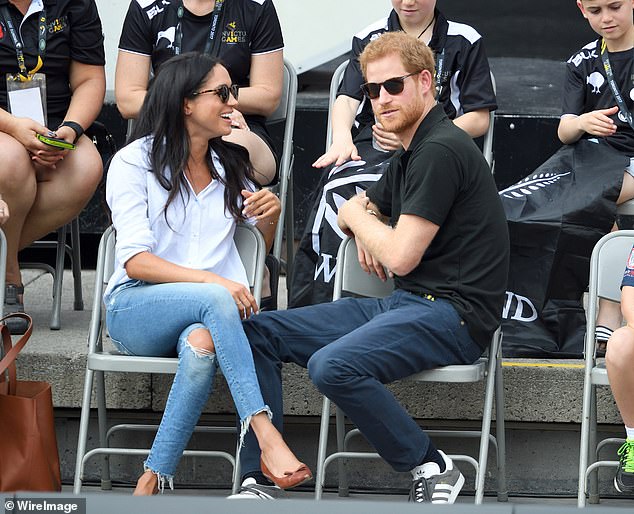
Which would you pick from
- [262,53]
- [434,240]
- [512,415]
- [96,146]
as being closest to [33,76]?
[96,146]

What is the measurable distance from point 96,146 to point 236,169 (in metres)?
0.97

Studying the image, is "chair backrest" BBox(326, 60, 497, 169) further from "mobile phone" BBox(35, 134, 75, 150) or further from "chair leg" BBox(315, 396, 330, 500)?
"chair leg" BBox(315, 396, 330, 500)

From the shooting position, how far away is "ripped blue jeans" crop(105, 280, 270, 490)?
3549 mm

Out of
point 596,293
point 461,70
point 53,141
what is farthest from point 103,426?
point 461,70

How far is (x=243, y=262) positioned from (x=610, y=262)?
119 centimetres

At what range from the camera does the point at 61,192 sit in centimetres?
447

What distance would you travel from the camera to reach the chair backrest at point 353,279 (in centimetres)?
393

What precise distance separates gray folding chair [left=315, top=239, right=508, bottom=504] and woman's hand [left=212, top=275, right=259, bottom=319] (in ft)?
1.17

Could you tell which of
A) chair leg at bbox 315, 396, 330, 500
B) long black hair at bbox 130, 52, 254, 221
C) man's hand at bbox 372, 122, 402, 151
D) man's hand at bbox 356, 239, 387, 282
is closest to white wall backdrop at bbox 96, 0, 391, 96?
man's hand at bbox 372, 122, 402, 151

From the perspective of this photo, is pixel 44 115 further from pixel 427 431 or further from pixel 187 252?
pixel 427 431

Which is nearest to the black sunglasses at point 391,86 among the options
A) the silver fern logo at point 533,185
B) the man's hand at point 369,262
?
the man's hand at point 369,262

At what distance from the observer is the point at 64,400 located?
4219mm

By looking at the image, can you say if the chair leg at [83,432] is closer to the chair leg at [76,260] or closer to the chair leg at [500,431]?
the chair leg at [76,260]

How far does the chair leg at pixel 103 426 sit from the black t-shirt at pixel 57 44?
44.4 inches
